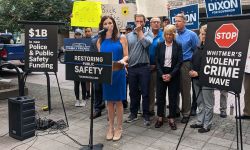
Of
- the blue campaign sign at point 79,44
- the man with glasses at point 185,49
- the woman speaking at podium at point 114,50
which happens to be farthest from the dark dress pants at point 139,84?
the blue campaign sign at point 79,44

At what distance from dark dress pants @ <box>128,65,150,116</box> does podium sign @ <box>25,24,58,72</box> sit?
1630 millimetres

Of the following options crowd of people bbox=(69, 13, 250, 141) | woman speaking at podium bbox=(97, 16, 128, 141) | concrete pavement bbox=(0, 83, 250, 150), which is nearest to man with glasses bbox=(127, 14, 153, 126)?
crowd of people bbox=(69, 13, 250, 141)

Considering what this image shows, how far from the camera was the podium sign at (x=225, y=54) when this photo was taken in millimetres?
3689

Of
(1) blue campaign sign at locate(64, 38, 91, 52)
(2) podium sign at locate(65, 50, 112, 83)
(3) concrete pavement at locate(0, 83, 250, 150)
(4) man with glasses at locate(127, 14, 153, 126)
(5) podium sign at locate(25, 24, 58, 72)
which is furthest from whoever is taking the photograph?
(1) blue campaign sign at locate(64, 38, 91, 52)

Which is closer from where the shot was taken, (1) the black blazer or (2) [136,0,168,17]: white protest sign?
(1) the black blazer

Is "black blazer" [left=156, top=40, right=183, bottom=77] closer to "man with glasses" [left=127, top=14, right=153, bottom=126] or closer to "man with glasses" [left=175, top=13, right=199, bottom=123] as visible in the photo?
"man with glasses" [left=127, top=14, right=153, bottom=126]

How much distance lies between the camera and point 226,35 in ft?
12.6

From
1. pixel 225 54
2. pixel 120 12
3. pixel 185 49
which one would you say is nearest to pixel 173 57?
pixel 185 49

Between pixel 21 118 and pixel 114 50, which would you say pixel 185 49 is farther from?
pixel 21 118

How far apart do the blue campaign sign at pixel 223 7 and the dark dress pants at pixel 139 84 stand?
1.92 meters

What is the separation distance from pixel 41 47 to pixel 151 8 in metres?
2.52

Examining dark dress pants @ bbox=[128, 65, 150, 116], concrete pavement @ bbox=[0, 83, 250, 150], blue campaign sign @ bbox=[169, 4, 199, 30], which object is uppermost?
blue campaign sign @ bbox=[169, 4, 199, 30]

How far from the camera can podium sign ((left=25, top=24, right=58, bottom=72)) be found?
20.0ft

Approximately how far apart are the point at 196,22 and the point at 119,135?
3.29 metres
